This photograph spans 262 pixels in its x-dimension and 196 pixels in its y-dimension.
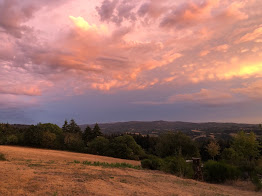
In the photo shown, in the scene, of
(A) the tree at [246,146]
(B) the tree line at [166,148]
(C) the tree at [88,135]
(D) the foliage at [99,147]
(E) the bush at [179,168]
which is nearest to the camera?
(E) the bush at [179,168]

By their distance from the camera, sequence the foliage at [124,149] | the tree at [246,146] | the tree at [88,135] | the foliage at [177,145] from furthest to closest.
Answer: the tree at [88,135]
the foliage at [124,149]
the tree at [246,146]
the foliage at [177,145]

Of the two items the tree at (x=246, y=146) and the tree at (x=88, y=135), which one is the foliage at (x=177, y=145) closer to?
the tree at (x=246, y=146)

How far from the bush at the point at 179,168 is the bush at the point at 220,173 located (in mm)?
1676

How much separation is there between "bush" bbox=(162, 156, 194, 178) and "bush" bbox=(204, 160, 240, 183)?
1.68 metres

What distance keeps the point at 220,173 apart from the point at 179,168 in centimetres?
354

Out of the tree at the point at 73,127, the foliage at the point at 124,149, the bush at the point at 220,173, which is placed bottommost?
the foliage at the point at 124,149

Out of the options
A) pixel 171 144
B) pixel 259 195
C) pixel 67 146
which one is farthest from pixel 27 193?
pixel 67 146

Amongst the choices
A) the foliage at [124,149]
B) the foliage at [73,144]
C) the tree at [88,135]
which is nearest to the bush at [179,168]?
the foliage at [124,149]

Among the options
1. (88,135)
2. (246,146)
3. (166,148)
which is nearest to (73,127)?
(88,135)

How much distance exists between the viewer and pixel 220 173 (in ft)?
56.7

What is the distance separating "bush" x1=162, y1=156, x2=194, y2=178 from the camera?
17188 millimetres

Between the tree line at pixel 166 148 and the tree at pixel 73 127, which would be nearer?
the tree line at pixel 166 148

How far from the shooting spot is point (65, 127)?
66.9m

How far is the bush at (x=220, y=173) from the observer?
17.2m
